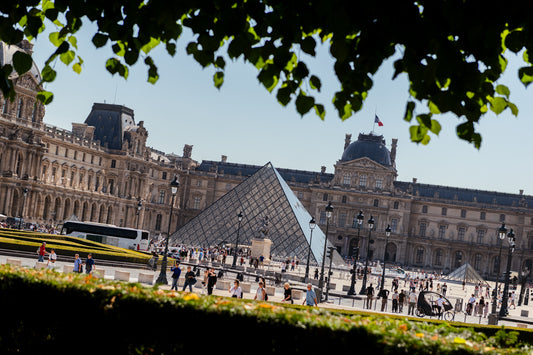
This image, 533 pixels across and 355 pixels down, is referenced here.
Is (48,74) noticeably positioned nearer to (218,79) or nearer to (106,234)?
(218,79)

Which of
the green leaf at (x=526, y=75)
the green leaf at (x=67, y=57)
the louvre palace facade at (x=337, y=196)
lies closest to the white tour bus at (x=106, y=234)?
the louvre palace facade at (x=337, y=196)

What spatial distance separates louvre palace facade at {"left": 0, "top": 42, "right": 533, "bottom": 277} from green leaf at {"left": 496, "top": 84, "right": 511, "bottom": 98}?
66.0m

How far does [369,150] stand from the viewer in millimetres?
87375

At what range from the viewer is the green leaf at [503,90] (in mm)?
5684

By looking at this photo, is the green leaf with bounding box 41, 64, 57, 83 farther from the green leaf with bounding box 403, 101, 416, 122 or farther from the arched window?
the arched window

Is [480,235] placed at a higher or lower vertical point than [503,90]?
higher

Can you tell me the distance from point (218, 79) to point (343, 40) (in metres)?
1.67

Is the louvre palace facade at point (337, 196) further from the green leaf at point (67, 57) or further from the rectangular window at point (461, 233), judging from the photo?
the green leaf at point (67, 57)

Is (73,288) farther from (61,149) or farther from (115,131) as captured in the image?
(115,131)

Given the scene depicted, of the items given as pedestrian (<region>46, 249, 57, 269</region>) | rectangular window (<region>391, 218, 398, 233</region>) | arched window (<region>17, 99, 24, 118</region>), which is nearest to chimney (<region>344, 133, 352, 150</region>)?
rectangular window (<region>391, 218, 398, 233</region>)

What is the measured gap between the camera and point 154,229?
87.4 metres

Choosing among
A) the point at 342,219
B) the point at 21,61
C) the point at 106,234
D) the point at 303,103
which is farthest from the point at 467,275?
the point at 21,61

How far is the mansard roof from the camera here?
86.4 meters

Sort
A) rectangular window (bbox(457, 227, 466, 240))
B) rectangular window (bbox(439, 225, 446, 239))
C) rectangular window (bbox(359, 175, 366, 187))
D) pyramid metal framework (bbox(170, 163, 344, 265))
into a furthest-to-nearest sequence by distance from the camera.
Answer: rectangular window (bbox(359, 175, 366, 187)) < rectangular window (bbox(439, 225, 446, 239)) < rectangular window (bbox(457, 227, 466, 240)) < pyramid metal framework (bbox(170, 163, 344, 265))
